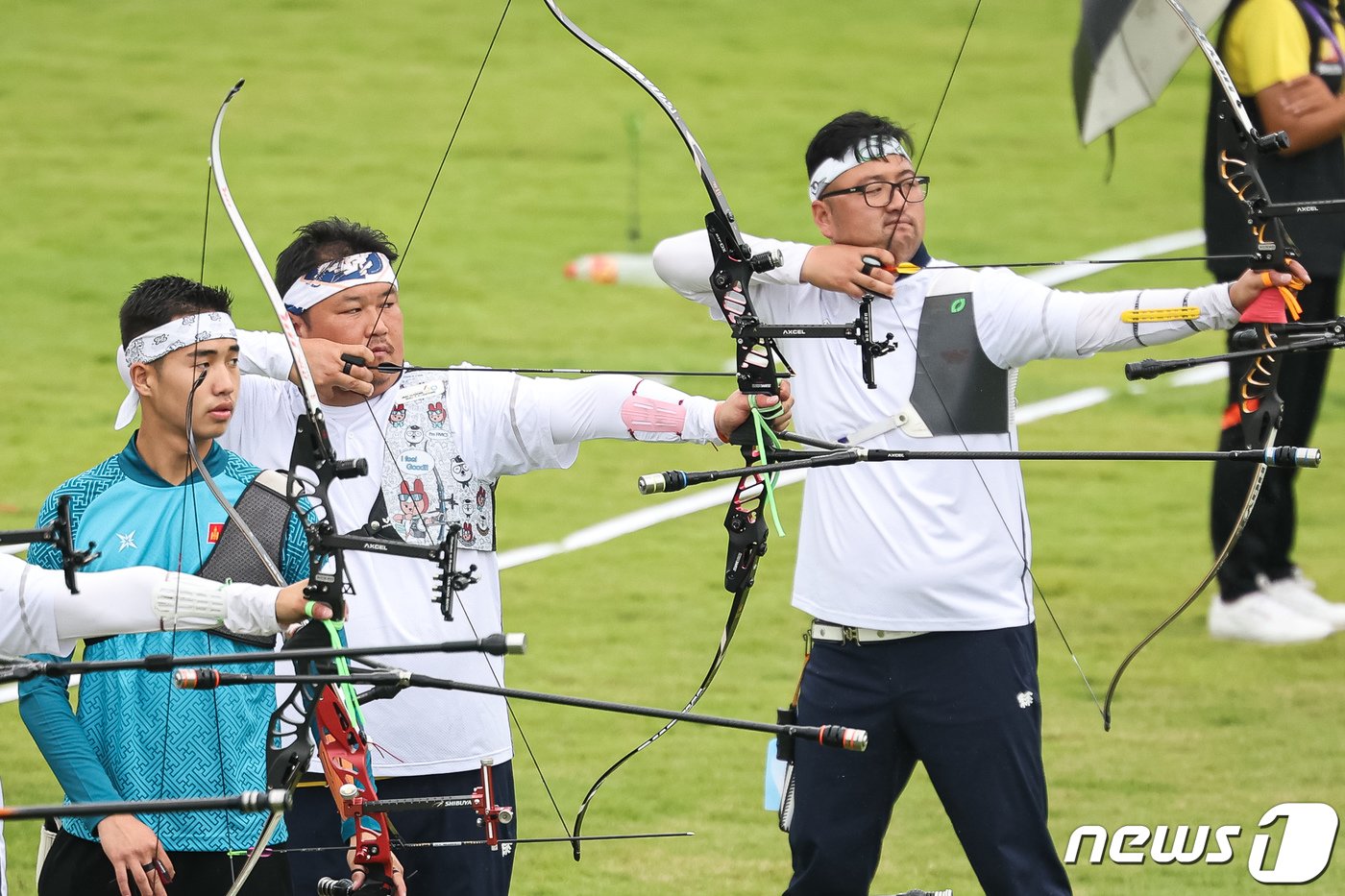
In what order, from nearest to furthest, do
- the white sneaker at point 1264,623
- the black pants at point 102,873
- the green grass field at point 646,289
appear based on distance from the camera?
the black pants at point 102,873, the green grass field at point 646,289, the white sneaker at point 1264,623

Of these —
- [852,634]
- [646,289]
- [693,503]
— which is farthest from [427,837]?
[646,289]

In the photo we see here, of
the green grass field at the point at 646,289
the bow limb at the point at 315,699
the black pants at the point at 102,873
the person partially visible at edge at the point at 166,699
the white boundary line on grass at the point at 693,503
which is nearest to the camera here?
the bow limb at the point at 315,699

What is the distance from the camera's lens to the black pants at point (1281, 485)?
6.42m

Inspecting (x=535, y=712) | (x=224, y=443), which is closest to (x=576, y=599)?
(x=535, y=712)

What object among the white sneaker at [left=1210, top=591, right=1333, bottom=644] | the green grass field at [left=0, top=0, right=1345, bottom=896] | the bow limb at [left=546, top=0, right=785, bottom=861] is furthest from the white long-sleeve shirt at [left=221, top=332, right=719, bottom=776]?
the white sneaker at [left=1210, top=591, right=1333, bottom=644]

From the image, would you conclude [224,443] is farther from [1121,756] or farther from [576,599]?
[576,599]

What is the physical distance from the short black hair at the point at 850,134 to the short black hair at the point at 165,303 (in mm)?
1170

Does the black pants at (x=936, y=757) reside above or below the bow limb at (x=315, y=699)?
below

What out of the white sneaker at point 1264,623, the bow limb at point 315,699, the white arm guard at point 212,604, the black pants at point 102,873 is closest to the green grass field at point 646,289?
the white sneaker at point 1264,623

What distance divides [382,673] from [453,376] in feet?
3.32

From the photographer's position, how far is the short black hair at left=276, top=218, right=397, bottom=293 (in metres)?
3.92

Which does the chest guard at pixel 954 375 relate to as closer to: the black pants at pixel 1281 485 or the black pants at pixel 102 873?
the black pants at pixel 102 873

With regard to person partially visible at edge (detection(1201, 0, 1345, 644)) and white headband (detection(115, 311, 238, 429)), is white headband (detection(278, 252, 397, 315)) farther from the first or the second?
person partially visible at edge (detection(1201, 0, 1345, 644))

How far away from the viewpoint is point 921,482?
393 cm
